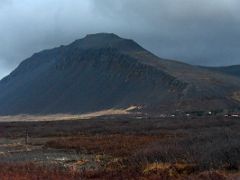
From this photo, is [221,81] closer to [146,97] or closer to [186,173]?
[146,97]

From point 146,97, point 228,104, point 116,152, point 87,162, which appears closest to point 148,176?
point 87,162

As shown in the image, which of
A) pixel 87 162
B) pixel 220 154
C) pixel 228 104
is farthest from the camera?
pixel 228 104

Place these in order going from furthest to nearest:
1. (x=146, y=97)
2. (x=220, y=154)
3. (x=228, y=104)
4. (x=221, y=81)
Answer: (x=221, y=81)
(x=146, y=97)
(x=228, y=104)
(x=220, y=154)

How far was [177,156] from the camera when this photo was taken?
68.0ft

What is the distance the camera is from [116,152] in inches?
1200

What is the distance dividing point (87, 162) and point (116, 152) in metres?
3.90

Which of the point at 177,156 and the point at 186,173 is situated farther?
the point at 177,156

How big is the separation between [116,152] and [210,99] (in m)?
129

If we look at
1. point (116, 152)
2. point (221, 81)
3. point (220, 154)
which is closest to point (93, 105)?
point (221, 81)

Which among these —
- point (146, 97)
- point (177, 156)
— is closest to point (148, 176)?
point (177, 156)

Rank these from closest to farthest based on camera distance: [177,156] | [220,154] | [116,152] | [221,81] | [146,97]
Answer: [220,154] < [177,156] < [116,152] < [146,97] < [221,81]

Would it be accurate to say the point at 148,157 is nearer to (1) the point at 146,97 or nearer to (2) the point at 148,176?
(2) the point at 148,176

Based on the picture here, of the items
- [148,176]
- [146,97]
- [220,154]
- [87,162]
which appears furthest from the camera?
[146,97]

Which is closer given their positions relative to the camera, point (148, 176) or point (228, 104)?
point (148, 176)
